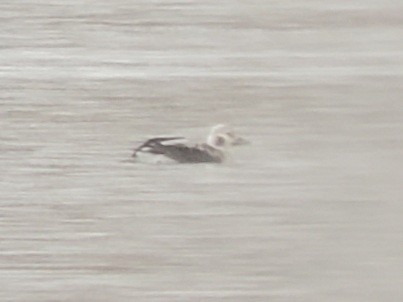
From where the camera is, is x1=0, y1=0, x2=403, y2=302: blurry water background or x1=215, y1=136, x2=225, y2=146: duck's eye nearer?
x1=0, y1=0, x2=403, y2=302: blurry water background

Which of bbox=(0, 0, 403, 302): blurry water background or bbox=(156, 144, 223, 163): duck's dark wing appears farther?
bbox=(156, 144, 223, 163): duck's dark wing

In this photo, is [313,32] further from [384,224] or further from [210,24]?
[384,224]

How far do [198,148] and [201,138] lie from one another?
4 cm

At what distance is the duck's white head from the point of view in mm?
1770

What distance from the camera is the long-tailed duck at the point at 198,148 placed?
69.5 inches

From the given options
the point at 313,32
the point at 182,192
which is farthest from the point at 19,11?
the point at 182,192

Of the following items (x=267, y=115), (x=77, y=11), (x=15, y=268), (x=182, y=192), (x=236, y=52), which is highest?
(x=77, y=11)

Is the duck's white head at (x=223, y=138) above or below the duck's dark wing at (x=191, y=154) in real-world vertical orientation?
above

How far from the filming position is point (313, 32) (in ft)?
6.79

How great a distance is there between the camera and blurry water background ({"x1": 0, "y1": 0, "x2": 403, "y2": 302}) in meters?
1.55

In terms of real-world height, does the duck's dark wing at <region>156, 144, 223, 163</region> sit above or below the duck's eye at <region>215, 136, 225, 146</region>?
below

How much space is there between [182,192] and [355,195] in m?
0.23

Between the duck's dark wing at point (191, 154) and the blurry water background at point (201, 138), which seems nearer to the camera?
the blurry water background at point (201, 138)

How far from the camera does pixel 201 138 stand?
182 centimetres
